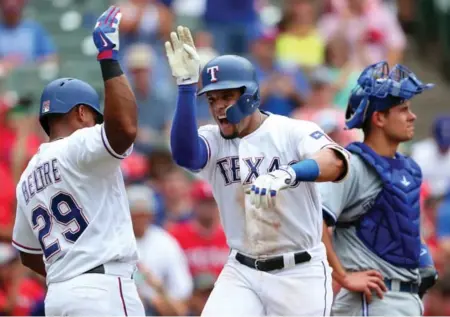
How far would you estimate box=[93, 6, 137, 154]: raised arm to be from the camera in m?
6.19

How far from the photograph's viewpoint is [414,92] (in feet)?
24.4

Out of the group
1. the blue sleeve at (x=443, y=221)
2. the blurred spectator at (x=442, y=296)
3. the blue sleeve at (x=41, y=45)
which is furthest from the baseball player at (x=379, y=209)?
the blue sleeve at (x=41, y=45)

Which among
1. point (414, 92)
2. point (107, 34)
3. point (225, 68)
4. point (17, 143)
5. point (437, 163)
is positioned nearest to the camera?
point (107, 34)

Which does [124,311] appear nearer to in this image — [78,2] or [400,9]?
[78,2]

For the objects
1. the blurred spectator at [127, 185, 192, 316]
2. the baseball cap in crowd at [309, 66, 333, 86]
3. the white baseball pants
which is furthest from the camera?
the baseball cap in crowd at [309, 66, 333, 86]

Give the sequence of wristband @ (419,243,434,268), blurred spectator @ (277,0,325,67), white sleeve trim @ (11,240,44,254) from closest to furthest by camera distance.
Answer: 1. white sleeve trim @ (11,240,44,254)
2. wristband @ (419,243,434,268)
3. blurred spectator @ (277,0,325,67)

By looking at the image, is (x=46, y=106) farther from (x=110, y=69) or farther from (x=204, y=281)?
(x=204, y=281)

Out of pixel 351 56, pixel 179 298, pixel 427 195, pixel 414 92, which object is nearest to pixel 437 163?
pixel 427 195

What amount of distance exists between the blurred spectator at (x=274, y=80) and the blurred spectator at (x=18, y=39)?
7.59 ft

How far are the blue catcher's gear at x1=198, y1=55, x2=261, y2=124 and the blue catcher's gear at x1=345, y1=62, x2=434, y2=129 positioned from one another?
935mm

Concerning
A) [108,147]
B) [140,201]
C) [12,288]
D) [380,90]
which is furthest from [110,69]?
[12,288]

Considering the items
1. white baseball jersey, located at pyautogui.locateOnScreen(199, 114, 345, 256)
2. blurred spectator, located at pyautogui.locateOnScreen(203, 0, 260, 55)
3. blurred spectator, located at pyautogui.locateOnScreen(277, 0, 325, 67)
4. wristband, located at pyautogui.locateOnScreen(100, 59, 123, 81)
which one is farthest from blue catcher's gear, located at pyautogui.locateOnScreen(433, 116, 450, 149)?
wristband, located at pyautogui.locateOnScreen(100, 59, 123, 81)

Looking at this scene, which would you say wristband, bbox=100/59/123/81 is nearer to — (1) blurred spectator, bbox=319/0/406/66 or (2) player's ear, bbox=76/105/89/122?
(2) player's ear, bbox=76/105/89/122

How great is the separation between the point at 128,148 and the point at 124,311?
34.9 inches
